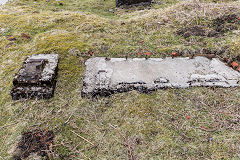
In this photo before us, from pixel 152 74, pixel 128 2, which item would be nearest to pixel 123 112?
pixel 152 74

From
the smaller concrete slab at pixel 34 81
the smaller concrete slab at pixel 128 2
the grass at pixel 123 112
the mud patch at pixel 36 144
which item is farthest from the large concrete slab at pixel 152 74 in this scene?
the smaller concrete slab at pixel 128 2

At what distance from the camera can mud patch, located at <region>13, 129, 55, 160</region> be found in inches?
85.5

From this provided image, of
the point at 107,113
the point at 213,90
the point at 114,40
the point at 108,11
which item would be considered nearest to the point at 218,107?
the point at 213,90

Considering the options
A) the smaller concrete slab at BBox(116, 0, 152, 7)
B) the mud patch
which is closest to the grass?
the mud patch

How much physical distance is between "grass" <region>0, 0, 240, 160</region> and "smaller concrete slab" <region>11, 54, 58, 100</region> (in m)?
0.14

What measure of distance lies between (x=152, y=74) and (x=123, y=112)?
0.99 meters

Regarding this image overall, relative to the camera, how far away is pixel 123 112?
2.63m

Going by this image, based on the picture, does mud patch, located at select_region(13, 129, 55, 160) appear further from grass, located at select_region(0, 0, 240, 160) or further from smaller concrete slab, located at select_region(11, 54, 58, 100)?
smaller concrete slab, located at select_region(11, 54, 58, 100)

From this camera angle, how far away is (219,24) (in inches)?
174

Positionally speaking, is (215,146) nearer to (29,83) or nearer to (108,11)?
(29,83)

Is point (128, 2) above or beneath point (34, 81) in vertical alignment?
above

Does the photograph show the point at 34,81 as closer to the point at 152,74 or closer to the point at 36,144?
the point at 36,144

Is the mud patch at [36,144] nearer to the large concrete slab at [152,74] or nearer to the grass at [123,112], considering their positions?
the grass at [123,112]

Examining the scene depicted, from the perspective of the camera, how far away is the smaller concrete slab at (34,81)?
2861mm
